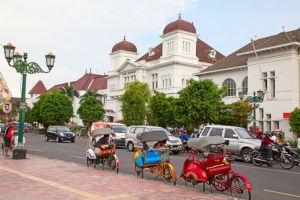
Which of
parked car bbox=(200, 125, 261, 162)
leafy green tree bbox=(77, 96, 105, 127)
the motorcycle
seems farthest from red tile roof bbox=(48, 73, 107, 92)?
the motorcycle

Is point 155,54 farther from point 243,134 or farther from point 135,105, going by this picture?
point 243,134

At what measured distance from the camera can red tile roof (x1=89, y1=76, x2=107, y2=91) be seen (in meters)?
99.6

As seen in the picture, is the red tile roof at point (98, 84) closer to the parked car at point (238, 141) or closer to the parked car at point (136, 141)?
the parked car at point (136, 141)

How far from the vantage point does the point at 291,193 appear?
1079 cm

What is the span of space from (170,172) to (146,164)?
44.0 inches

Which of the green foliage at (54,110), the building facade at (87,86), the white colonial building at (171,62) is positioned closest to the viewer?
the white colonial building at (171,62)

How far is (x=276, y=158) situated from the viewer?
62.9 ft

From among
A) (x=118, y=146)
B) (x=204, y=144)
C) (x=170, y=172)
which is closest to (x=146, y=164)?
(x=170, y=172)

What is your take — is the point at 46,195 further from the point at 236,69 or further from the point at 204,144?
the point at 236,69

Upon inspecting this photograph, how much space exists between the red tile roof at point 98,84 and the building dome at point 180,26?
111 feet

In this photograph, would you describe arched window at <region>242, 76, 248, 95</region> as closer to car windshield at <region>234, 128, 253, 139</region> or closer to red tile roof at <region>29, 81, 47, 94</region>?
car windshield at <region>234, 128, 253, 139</region>

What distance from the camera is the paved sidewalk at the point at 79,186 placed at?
9258mm

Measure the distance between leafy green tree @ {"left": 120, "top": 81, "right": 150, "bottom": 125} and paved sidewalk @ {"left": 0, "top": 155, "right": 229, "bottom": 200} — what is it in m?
45.8

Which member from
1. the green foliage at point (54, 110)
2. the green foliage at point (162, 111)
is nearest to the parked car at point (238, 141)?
the green foliage at point (162, 111)
